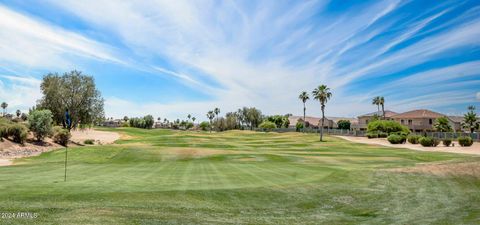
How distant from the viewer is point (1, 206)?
35.7ft

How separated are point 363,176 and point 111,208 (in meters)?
15.8

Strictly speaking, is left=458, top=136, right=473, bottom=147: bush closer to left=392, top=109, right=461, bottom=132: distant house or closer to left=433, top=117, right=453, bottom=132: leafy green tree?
left=433, top=117, right=453, bottom=132: leafy green tree

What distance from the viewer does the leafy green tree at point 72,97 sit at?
66.6m

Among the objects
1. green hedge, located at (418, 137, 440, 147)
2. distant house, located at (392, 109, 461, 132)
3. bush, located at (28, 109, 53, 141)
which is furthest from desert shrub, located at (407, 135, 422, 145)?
bush, located at (28, 109, 53, 141)

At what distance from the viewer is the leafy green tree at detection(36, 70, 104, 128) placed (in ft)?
219

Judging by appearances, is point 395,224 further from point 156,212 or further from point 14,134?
point 14,134

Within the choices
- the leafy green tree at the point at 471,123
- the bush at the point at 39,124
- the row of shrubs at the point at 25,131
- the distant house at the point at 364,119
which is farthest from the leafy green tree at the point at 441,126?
the bush at the point at 39,124

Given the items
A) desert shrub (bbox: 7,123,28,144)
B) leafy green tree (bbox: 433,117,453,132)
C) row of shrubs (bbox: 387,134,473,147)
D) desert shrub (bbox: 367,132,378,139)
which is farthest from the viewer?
leafy green tree (bbox: 433,117,453,132)

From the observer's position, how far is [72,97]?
2682 inches

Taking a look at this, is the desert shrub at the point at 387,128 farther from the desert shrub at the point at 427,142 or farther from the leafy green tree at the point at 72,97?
the leafy green tree at the point at 72,97

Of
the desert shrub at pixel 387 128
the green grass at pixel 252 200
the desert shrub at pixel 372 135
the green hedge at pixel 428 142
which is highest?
the desert shrub at pixel 387 128

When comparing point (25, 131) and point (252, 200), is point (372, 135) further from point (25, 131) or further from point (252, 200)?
point (252, 200)

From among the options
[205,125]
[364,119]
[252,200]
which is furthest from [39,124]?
[205,125]

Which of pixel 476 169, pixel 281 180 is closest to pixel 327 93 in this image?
pixel 476 169
